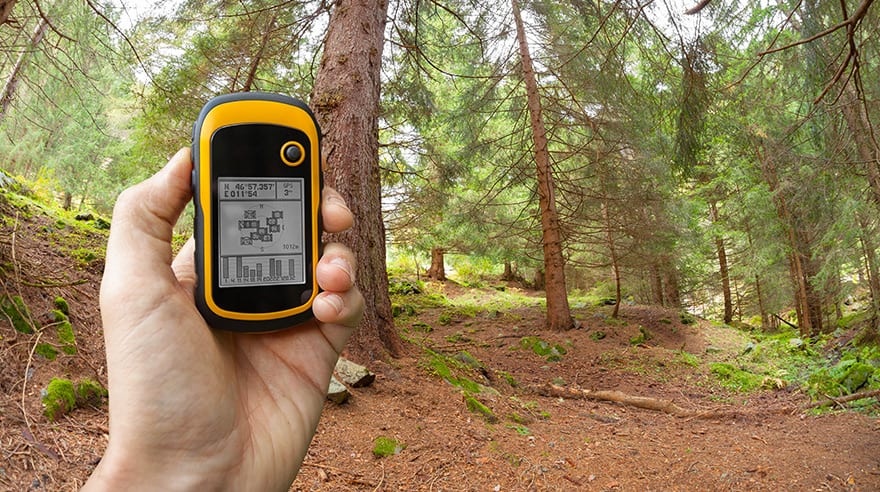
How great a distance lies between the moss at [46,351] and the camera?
2.81 meters

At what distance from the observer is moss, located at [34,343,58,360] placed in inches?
111

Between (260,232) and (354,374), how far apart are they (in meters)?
2.48

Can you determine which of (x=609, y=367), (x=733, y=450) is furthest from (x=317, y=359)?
(x=609, y=367)

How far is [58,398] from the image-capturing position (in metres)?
2.54

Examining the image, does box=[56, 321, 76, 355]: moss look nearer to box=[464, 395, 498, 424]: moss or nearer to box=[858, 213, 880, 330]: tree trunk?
box=[464, 395, 498, 424]: moss

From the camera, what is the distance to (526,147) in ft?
31.9

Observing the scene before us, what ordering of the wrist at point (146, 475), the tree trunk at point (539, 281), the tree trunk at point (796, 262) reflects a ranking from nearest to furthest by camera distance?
the wrist at point (146, 475)
the tree trunk at point (796, 262)
the tree trunk at point (539, 281)

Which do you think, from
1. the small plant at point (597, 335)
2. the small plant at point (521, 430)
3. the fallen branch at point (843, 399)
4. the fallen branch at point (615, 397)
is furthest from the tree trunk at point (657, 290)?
the small plant at point (521, 430)

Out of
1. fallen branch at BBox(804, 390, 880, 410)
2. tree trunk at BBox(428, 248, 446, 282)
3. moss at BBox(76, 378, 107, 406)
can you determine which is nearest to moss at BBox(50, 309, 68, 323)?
moss at BBox(76, 378, 107, 406)

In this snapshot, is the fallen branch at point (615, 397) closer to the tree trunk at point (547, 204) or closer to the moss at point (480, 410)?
the moss at point (480, 410)

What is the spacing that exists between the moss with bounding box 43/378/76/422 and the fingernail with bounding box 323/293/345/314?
217 centimetres

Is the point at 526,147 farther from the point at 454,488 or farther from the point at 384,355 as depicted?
the point at 454,488

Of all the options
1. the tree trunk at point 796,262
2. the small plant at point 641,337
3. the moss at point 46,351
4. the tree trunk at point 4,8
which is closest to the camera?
the moss at point 46,351

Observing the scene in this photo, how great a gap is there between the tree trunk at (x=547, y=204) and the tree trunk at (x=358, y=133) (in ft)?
17.0
